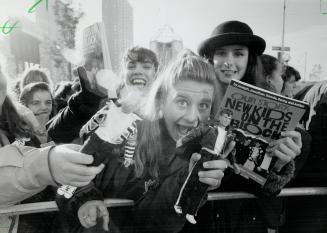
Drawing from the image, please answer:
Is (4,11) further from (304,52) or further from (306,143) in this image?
(306,143)

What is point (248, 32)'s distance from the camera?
5.01ft

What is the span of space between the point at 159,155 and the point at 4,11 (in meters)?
0.87

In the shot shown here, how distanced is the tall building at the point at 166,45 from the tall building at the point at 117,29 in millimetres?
106

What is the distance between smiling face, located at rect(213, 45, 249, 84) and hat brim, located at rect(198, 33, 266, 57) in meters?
0.02

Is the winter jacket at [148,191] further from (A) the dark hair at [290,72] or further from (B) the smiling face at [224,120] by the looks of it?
(A) the dark hair at [290,72]

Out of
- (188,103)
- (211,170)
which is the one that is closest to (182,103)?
(188,103)

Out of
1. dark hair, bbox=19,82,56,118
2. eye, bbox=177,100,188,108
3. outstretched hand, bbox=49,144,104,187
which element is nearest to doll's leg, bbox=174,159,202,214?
eye, bbox=177,100,188,108

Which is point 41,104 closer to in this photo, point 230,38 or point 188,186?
point 188,186

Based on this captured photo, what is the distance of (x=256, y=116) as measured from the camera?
4.87 ft

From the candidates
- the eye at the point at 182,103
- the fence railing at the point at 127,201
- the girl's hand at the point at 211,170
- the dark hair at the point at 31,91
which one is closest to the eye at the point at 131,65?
the eye at the point at 182,103

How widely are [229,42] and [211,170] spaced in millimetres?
551

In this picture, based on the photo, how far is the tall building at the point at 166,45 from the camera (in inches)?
58.1

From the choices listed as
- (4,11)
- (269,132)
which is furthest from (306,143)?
(4,11)

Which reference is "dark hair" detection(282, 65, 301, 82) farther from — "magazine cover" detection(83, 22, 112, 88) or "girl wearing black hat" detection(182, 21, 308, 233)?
"magazine cover" detection(83, 22, 112, 88)
